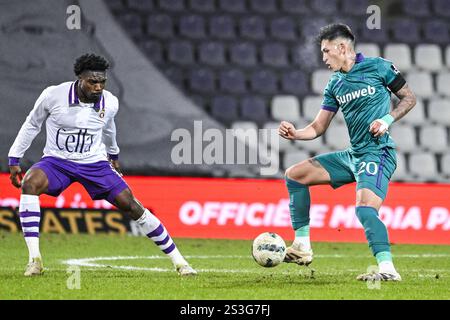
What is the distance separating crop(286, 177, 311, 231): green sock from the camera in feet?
27.3

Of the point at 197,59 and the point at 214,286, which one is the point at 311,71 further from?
the point at 214,286

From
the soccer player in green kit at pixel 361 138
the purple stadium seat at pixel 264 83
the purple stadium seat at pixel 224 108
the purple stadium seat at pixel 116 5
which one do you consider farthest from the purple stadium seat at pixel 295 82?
the soccer player in green kit at pixel 361 138

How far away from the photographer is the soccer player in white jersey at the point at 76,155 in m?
8.02

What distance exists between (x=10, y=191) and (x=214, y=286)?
5.75 metres

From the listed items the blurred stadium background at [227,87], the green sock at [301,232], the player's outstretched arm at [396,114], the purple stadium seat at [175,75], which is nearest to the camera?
the player's outstretched arm at [396,114]

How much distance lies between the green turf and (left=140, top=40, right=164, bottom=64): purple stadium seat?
4.50 m

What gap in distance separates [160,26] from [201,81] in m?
1.20

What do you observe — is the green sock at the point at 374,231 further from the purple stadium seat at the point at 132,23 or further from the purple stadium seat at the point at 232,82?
the purple stadium seat at the point at 132,23

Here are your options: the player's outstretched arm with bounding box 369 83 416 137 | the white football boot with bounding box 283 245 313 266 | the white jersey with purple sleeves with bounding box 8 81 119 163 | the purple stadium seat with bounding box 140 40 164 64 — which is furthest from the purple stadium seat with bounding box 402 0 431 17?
the white jersey with purple sleeves with bounding box 8 81 119 163

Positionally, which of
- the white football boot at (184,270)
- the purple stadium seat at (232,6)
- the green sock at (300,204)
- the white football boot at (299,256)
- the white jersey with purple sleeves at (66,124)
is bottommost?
the white football boot at (184,270)

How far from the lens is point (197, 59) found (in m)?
16.2

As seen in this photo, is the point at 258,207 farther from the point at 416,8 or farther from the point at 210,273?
the point at 416,8

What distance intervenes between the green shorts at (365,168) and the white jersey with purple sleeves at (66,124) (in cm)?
194

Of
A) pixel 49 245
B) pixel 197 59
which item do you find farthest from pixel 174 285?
pixel 197 59
